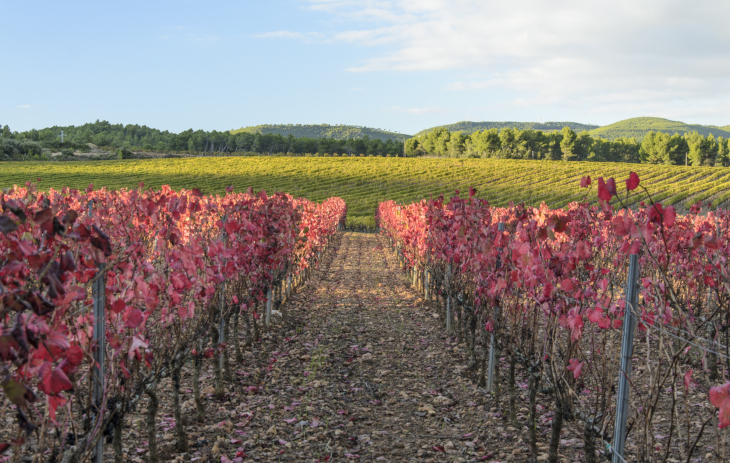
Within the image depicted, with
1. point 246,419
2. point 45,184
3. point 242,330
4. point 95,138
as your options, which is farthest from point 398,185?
point 95,138

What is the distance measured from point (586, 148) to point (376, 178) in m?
61.9

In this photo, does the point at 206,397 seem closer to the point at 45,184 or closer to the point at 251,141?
the point at 45,184

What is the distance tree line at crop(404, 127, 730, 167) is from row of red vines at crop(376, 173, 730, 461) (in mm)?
90827

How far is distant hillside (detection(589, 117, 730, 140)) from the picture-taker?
578ft

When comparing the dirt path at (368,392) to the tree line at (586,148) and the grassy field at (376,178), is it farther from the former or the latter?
the tree line at (586,148)

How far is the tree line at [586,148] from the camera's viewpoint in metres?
90.3

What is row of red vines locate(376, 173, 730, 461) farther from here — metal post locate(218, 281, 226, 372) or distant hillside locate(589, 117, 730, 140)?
distant hillside locate(589, 117, 730, 140)

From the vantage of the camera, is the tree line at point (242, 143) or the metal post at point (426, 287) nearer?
the metal post at point (426, 287)

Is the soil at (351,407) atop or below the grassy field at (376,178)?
below

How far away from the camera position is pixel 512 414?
4438 millimetres

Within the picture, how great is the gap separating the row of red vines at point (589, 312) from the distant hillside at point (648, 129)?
191 m

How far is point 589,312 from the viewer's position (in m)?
2.65

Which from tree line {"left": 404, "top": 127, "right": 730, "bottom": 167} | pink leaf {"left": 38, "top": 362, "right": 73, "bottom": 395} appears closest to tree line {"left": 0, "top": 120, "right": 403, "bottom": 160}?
tree line {"left": 404, "top": 127, "right": 730, "bottom": 167}

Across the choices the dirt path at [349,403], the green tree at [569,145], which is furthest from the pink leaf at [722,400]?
the green tree at [569,145]
